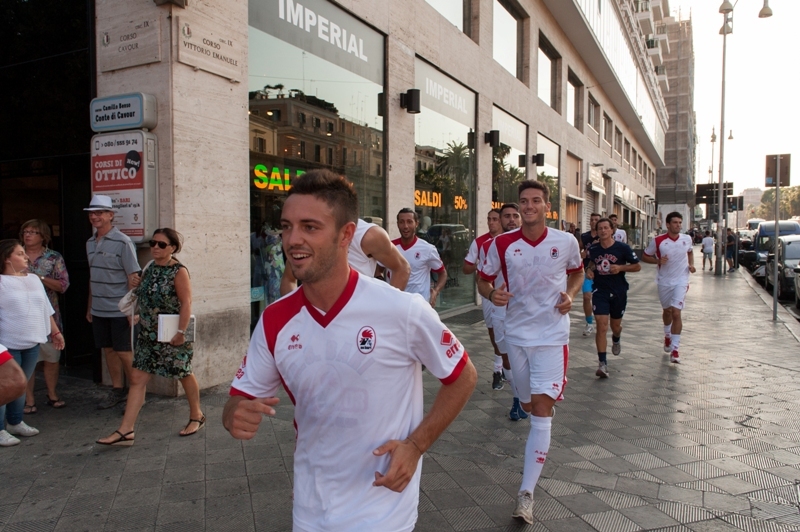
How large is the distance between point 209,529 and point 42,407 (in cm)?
338

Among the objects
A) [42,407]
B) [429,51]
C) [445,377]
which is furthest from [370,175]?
[445,377]

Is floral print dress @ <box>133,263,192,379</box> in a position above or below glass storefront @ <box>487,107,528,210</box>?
below

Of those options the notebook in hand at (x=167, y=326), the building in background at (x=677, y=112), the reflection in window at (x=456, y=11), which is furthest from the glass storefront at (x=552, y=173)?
the building in background at (x=677, y=112)

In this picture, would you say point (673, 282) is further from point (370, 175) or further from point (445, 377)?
point (445, 377)

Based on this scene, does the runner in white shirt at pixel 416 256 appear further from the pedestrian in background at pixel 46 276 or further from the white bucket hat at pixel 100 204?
the pedestrian in background at pixel 46 276

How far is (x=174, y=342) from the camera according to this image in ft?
16.2

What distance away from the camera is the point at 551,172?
20.4m

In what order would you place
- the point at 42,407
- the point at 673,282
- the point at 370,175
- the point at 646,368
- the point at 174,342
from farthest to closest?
1. the point at 370,175
2. the point at 673,282
3. the point at 646,368
4. the point at 42,407
5. the point at 174,342

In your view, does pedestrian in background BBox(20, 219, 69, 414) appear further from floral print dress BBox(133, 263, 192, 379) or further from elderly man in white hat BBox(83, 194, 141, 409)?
floral print dress BBox(133, 263, 192, 379)

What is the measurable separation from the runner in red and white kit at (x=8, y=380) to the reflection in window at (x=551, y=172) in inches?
701

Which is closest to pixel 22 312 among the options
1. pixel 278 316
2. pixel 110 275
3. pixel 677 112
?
pixel 110 275

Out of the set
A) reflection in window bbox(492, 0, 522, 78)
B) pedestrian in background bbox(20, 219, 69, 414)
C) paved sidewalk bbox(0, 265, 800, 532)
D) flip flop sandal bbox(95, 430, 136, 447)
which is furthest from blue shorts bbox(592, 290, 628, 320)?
reflection in window bbox(492, 0, 522, 78)

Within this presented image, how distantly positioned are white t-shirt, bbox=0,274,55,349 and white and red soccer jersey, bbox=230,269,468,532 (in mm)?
3990

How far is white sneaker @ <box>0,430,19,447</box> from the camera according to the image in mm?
4785
